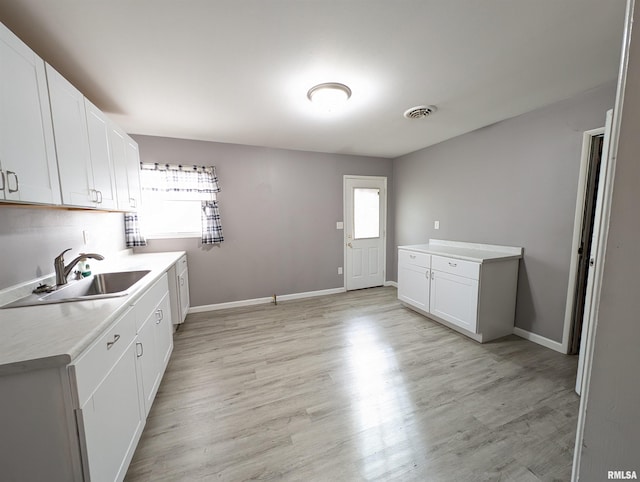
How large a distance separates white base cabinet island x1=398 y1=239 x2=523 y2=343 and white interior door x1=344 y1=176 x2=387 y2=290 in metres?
1.41

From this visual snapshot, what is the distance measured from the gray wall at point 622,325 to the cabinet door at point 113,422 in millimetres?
1494

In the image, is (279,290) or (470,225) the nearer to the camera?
(470,225)

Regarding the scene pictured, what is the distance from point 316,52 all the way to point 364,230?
313 centimetres

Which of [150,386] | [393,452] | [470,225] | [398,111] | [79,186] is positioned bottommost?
Answer: [393,452]

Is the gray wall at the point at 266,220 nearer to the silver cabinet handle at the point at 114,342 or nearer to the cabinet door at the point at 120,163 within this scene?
the cabinet door at the point at 120,163

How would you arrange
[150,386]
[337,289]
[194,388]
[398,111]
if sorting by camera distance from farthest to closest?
[337,289] → [398,111] → [194,388] → [150,386]

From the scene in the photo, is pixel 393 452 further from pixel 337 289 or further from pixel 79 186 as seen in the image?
pixel 337 289

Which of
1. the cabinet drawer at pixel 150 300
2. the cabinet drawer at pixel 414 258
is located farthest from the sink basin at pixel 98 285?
the cabinet drawer at pixel 414 258

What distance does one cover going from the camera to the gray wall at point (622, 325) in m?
0.40

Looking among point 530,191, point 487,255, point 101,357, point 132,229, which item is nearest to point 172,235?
point 132,229

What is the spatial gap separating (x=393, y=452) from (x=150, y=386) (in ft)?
5.31

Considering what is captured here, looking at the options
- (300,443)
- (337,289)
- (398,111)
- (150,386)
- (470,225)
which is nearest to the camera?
(300,443)

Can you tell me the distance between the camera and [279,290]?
3924 mm

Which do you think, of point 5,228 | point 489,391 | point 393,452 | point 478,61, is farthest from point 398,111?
point 5,228
